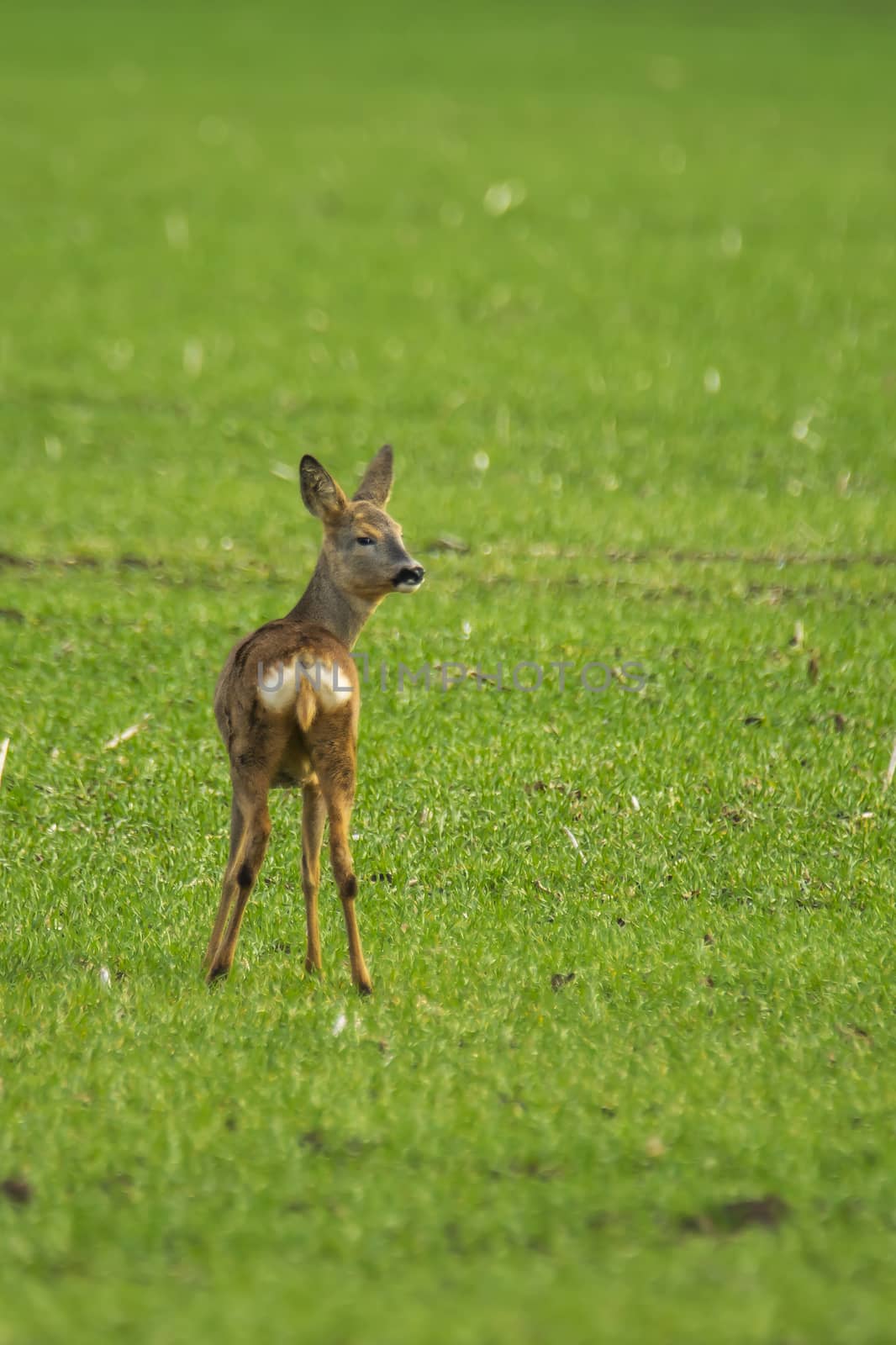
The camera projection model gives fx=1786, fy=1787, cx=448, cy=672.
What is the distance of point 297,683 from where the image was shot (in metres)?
6.51

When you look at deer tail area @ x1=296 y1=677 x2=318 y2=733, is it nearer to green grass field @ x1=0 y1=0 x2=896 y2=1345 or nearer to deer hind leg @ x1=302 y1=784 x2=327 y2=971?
deer hind leg @ x1=302 y1=784 x2=327 y2=971

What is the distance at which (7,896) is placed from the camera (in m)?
7.77

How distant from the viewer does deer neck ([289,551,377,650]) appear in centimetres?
754

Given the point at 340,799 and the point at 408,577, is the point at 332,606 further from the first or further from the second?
the point at 340,799

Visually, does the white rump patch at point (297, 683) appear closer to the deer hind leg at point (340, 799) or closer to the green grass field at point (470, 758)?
the deer hind leg at point (340, 799)

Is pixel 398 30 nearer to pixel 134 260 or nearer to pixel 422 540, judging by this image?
pixel 134 260

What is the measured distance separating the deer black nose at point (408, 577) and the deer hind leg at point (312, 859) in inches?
37.5

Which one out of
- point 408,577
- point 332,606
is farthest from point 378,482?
point 408,577

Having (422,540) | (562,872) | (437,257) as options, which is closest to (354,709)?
(562,872)

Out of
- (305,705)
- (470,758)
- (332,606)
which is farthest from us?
(470,758)

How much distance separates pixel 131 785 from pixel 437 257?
1436 cm

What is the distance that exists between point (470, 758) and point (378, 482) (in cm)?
180

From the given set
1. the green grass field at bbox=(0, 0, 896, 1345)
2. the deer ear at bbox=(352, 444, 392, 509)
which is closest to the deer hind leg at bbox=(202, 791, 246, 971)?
the green grass field at bbox=(0, 0, 896, 1345)

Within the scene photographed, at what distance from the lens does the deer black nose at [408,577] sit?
23.9ft
